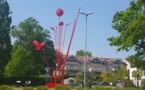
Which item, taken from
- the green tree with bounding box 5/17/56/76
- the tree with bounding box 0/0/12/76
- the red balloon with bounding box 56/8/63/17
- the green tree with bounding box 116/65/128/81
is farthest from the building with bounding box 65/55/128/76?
the red balloon with bounding box 56/8/63/17

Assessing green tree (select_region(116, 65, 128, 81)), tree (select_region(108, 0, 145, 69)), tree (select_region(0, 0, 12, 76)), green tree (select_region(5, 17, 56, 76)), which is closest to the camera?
tree (select_region(108, 0, 145, 69))

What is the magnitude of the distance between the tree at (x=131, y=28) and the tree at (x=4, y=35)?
1951 centimetres

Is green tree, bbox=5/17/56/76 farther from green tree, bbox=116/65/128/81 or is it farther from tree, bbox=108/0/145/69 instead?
Result: tree, bbox=108/0/145/69

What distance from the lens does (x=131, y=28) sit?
31.2m

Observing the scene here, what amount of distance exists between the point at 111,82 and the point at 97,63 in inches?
1209

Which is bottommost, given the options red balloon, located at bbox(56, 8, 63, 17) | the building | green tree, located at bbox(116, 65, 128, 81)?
green tree, located at bbox(116, 65, 128, 81)

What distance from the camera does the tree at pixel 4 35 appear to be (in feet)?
161

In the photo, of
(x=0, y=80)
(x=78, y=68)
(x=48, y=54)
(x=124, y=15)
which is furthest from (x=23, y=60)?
(x=78, y=68)

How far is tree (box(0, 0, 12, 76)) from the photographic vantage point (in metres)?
49.1

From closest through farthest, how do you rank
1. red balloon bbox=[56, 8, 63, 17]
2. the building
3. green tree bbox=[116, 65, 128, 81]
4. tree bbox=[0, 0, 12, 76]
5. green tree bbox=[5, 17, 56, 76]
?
red balloon bbox=[56, 8, 63, 17] < tree bbox=[0, 0, 12, 76] < green tree bbox=[5, 17, 56, 76] < green tree bbox=[116, 65, 128, 81] < the building

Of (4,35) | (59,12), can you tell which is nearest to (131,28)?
(59,12)

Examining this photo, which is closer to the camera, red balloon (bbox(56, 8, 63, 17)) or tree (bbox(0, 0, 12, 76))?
red balloon (bbox(56, 8, 63, 17))

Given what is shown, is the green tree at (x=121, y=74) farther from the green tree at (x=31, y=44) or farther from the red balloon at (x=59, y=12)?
the red balloon at (x=59, y=12)

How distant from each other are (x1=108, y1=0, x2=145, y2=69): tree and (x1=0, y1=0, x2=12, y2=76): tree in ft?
64.0
